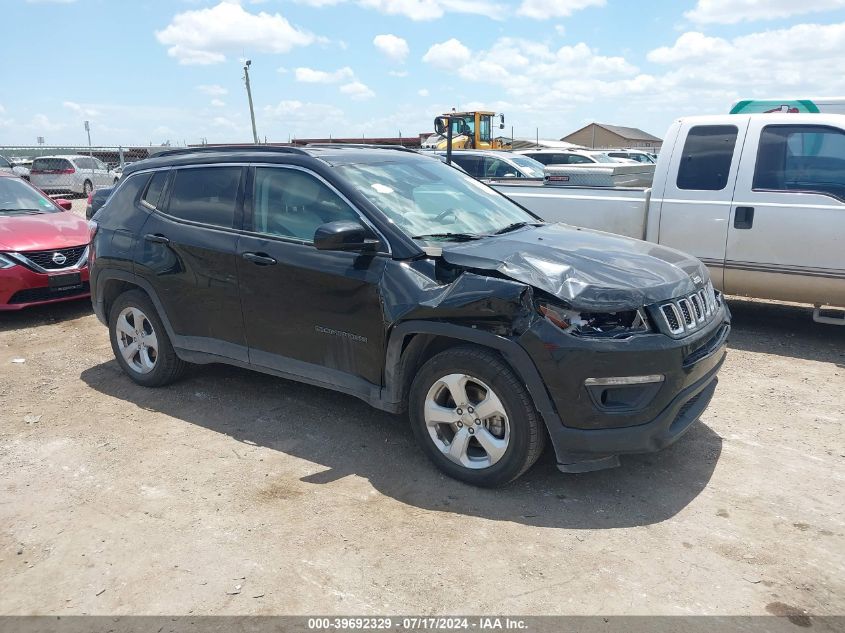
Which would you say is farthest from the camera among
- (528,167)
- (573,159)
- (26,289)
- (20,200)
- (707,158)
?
(573,159)

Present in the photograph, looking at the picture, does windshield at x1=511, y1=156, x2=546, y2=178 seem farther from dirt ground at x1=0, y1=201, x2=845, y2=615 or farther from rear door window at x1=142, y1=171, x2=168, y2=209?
rear door window at x1=142, y1=171, x2=168, y2=209

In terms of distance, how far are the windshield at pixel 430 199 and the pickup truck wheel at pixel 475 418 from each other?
91cm

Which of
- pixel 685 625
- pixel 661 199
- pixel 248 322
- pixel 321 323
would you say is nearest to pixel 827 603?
pixel 685 625

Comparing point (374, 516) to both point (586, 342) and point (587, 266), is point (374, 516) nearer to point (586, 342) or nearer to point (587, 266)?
point (586, 342)

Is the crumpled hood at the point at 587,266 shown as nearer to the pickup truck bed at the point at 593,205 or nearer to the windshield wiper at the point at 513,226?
the windshield wiper at the point at 513,226

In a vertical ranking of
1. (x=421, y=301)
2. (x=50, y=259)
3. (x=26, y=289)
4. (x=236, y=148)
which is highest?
(x=236, y=148)

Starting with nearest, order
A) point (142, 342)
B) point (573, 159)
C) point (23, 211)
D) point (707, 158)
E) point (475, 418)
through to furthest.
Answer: point (475, 418) → point (142, 342) → point (707, 158) → point (23, 211) → point (573, 159)

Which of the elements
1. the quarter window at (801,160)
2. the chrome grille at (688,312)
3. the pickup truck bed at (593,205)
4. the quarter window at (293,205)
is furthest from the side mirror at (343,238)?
the quarter window at (801,160)

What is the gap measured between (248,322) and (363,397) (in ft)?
3.38

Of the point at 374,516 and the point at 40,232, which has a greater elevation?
the point at 40,232

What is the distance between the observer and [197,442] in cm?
439

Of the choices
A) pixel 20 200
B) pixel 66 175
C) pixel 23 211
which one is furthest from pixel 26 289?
pixel 66 175

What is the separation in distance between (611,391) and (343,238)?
1637mm

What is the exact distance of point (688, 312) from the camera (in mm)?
3596
